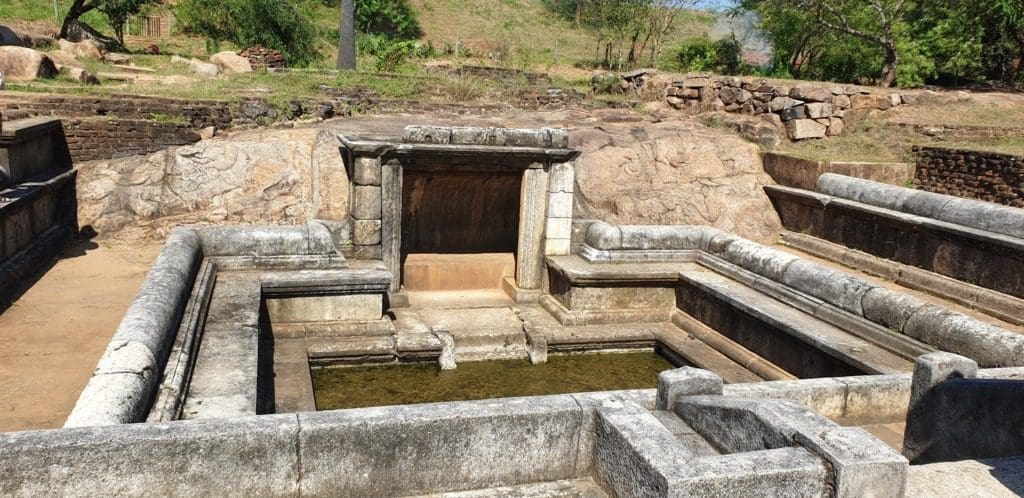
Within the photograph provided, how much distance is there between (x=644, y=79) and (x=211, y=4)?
1498cm

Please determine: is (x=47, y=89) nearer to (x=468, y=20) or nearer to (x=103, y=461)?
(x=103, y=461)

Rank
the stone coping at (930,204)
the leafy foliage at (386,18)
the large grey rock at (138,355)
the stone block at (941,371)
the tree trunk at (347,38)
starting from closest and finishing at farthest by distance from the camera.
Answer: the large grey rock at (138,355) < the stone block at (941,371) < the stone coping at (930,204) < the tree trunk at (347,38) < the leafy foliage at (386,18)

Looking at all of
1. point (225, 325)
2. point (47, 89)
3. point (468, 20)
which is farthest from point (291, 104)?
point (468, 20)

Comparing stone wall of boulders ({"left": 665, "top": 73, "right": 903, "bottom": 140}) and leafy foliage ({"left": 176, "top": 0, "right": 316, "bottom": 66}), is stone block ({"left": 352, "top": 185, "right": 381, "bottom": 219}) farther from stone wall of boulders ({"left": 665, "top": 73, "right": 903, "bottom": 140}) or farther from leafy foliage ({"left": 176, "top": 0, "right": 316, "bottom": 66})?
leafy foliage ({"left": 176, "top": 0, "right": 316, "bottom": 66})

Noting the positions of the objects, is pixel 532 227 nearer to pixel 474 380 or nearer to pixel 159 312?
pixel 474 380

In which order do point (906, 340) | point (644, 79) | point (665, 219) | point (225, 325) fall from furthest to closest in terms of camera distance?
point (644, 79) → point (665, 219) → point (906, 340) → point (225, 325)

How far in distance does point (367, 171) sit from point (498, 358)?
250 centimetres

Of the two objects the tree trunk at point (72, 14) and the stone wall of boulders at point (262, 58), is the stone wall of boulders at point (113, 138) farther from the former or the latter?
the tree trunk at point (72, 14)

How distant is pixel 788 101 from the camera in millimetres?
13047

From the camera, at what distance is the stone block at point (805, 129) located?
12.7 m

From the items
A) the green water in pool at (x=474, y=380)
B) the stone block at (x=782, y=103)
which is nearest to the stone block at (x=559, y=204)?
the green water in pool at (x=474, y=380)

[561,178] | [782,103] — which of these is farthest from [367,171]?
[782,103]

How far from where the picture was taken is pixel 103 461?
306 cm

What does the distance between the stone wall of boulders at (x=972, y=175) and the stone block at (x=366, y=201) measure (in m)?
8.24
